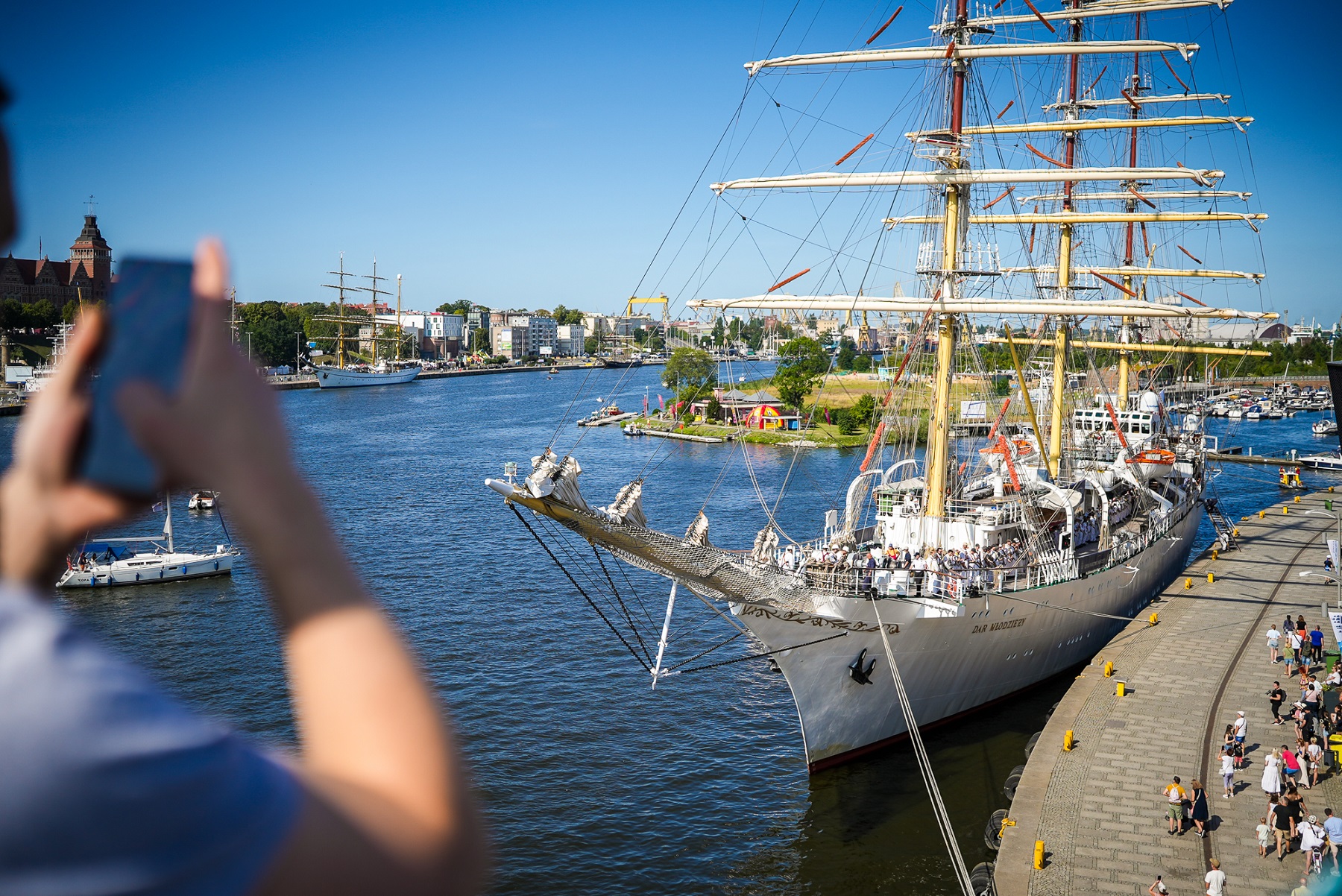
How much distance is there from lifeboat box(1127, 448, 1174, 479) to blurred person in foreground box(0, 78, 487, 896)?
3739 centimetres

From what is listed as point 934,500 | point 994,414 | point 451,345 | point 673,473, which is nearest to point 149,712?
point 934,500

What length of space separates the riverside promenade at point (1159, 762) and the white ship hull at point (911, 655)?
1523 mm

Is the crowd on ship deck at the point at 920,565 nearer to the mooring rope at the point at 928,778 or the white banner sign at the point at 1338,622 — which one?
the mooring rope at the point at 928,778

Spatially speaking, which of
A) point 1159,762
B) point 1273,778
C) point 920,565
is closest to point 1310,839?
point 1273,778

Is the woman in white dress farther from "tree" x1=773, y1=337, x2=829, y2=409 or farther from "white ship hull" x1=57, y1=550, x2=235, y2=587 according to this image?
"tree" x1=773, y1=337, x2=829, y2=409

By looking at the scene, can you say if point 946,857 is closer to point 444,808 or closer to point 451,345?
point 444,808

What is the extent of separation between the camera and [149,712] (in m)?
0.73

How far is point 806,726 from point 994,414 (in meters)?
10.6

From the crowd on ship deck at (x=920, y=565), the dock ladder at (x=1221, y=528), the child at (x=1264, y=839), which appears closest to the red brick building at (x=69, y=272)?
the child at (x=1264, y=839)

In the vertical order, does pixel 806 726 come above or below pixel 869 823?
above

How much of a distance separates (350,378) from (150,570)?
9959 centimetres

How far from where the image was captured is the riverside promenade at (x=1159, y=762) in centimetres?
1396

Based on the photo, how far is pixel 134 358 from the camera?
84 cm

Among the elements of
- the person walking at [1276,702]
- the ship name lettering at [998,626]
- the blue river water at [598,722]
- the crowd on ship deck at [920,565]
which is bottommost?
the blue river water at [598,722]
